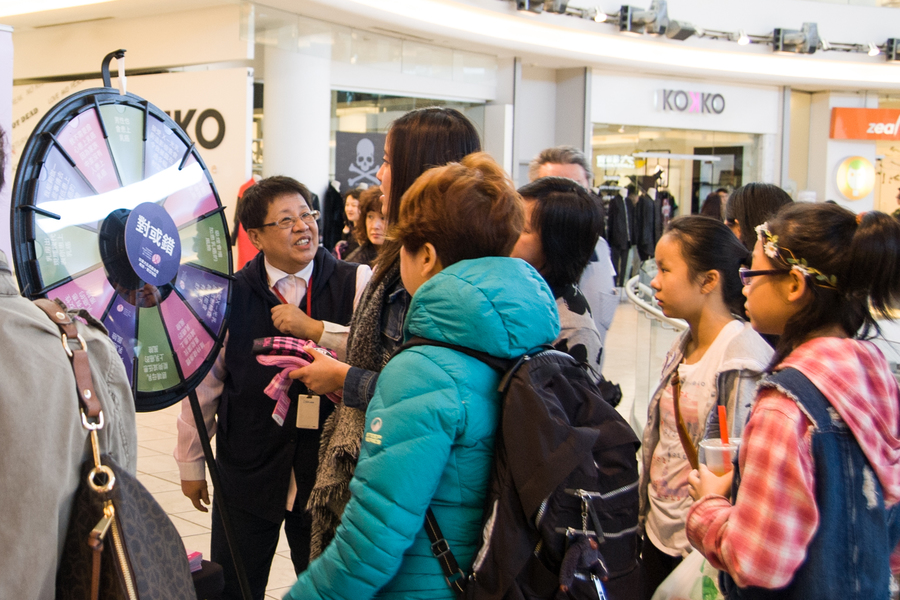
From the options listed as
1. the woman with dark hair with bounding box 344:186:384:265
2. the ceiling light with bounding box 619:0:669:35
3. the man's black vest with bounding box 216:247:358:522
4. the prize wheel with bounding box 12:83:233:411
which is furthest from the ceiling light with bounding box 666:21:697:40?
the prize wheel with bounding box 12:83:233:411

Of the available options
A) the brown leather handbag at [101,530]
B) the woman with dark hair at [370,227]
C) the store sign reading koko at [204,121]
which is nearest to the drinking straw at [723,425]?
the brown leather handbag at [101,530]

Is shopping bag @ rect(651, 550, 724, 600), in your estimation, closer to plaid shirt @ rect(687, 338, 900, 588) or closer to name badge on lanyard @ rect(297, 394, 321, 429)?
plaid shirt @ rect(687, 338, 900, 588)

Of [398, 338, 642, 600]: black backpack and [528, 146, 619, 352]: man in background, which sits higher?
[528, 146, 619, 352]: man in background

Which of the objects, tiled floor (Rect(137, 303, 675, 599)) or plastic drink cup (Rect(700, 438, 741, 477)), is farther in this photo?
tiled floor (Rect(137, 303, 675, 599))

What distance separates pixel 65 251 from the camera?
1.41 metres

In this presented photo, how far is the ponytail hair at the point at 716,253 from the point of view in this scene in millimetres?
2148

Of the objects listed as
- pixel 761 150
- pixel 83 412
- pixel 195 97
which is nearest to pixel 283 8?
pixel 195 97

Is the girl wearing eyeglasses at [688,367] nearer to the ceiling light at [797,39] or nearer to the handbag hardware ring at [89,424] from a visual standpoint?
the handbag hardware ring at [89,424]

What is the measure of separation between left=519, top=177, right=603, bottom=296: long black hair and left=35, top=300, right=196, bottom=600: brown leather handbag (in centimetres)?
132

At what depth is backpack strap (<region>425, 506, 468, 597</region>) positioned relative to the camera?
1.25m

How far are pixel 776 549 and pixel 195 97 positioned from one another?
24.9ft

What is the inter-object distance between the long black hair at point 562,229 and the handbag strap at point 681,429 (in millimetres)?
384

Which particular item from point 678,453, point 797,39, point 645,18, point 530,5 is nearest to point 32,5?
point 530,5

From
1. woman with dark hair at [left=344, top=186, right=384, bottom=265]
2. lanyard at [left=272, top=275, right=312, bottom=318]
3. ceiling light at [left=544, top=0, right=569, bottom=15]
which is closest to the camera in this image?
lanyard at [left=272, top=275, right=312, bottom=318]
